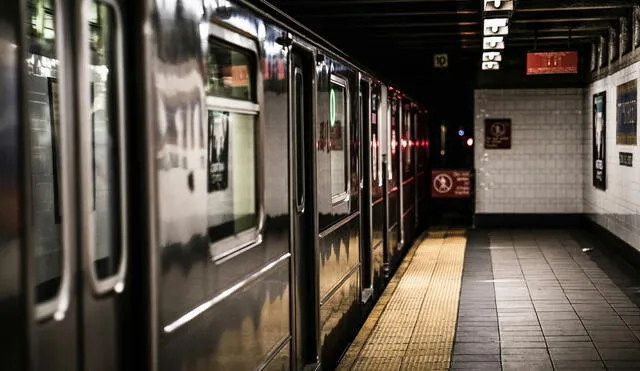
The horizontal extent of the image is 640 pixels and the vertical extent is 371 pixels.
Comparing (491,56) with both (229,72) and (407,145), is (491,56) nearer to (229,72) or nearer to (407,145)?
(407,145)

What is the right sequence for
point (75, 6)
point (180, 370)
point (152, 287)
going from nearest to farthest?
point (75, 6) → point (152, 287) → point (180, 370)

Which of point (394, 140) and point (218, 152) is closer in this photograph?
point (218, 152)

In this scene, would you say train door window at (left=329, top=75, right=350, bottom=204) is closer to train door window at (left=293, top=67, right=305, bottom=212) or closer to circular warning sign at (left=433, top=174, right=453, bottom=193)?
train door window at (left=293, top=67, right=305, bottom=212)

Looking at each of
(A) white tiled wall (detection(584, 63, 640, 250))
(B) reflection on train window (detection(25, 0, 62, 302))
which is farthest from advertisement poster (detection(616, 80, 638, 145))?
(B) reflection on train window (detection(25, 0, 62, 302))

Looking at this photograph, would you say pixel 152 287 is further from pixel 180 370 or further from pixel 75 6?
pixel 75 6

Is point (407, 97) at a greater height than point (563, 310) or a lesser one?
greater

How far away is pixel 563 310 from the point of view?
8.55 m

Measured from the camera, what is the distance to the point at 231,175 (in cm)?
383

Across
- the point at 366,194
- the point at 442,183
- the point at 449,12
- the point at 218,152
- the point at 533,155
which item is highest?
the point at 449,12

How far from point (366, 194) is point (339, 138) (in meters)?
1.71

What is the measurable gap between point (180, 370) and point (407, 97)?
10.7 m

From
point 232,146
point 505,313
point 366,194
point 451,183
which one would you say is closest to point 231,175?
point 232,146

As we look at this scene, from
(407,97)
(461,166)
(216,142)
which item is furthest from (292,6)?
(461,166)

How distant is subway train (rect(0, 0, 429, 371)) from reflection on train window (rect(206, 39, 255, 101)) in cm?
1
